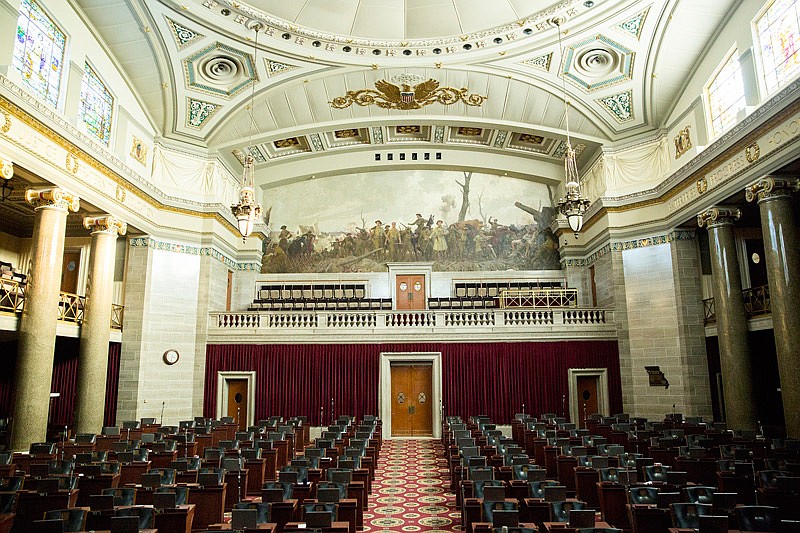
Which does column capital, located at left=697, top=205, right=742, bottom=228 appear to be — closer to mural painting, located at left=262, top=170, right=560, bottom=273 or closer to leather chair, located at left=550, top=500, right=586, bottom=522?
mural painting, located at left=262, top=170, right=560, bottom=273

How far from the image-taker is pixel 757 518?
545 cm

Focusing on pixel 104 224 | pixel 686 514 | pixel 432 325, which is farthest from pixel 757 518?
pixel 104 224

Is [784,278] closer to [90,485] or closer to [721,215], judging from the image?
[721,215]

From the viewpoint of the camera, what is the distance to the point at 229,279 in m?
20.2

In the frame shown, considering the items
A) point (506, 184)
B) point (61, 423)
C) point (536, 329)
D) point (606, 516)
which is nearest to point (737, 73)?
point (536, 329)

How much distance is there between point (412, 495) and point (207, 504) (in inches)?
134

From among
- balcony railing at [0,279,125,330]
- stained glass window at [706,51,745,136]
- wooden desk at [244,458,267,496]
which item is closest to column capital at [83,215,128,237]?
balcony railing at [0,279,125,330]

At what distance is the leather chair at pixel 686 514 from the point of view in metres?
5.66

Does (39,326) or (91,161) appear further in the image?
Result: (91,161)

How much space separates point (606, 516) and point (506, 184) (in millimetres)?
16452

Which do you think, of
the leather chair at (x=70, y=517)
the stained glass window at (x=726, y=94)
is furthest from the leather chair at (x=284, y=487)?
the stained glass window at (x=726, y=94)

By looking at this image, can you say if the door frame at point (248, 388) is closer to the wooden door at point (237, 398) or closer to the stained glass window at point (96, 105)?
the wooden door at point (237, 398)

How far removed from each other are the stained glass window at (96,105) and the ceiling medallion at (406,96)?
21.8 feet

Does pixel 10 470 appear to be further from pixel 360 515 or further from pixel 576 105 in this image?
pixel 576 105
